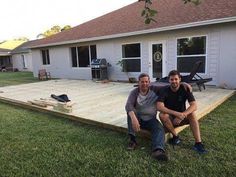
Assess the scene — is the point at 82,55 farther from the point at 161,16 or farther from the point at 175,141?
the point at 175,141

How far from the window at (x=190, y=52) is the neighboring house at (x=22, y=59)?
21.2 metres

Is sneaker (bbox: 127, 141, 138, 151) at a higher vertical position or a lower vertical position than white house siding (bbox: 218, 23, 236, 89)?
lower

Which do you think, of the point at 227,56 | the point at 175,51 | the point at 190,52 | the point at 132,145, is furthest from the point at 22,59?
the point at 132,145

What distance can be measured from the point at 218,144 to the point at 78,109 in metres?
3.59

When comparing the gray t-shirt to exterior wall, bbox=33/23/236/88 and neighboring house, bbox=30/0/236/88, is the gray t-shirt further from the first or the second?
exterior wall, bbox=33/23/236/88

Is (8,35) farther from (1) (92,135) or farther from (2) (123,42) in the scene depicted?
(1) (92,135)

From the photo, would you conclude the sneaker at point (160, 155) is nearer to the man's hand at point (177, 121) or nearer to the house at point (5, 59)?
the man's hand at point (177, 121)

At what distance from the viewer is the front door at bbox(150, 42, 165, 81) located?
1037 cm

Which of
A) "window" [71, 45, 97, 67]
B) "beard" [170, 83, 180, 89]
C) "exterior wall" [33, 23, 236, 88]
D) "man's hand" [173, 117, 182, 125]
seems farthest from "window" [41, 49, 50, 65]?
"man's hand" [173, 117, 182, 125]

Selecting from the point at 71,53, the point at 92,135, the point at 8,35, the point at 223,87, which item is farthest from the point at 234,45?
the point at 8,35

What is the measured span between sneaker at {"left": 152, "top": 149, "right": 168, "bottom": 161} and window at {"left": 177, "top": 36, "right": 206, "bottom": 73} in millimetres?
6699

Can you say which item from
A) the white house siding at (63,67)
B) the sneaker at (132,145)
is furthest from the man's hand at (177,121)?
the white house siding at (63,67)

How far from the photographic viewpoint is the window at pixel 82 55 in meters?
13.7

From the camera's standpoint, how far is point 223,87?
28.2ft
